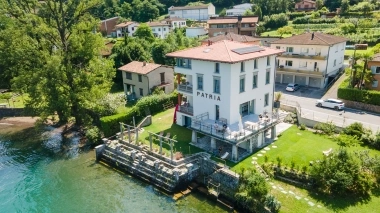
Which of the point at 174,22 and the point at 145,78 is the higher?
the point at 174,22

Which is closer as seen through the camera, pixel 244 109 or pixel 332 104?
pixel 244 109

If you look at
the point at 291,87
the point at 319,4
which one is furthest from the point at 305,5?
the point at 291,87

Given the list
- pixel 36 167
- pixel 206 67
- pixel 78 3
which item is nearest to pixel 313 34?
pixel 206 67

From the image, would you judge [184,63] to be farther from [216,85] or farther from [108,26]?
[108,26]

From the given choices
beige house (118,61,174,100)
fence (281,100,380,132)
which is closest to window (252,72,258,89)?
fence (281,100,380,132)

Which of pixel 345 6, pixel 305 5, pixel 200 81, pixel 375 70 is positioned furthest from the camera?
pixel 305 5

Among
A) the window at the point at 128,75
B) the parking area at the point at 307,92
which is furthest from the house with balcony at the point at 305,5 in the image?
the window at the point at 128,75
